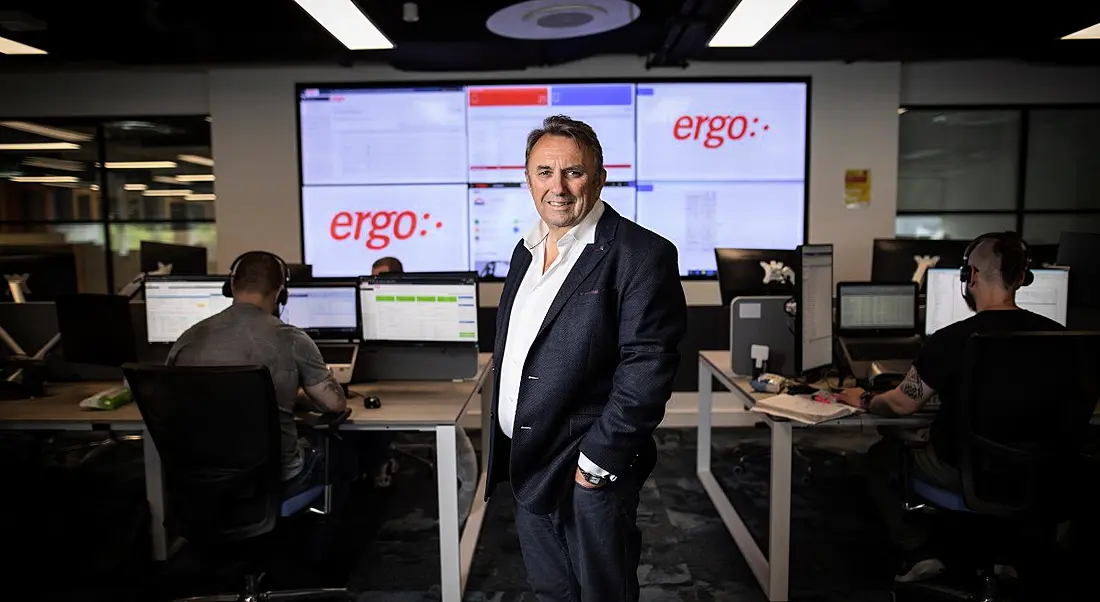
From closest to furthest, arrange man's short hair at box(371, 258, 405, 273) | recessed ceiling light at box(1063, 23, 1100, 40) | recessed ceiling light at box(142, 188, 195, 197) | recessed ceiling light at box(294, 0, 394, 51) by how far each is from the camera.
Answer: recessed ceiling light at box(294, 0, 394, 51), man's short hair at box(371, 258, 405, 273), recessed ceiling light at box(1063, 23, 1100, 40), recessed ceiling light at box(142, 188, 195, 197)

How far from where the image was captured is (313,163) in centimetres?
477

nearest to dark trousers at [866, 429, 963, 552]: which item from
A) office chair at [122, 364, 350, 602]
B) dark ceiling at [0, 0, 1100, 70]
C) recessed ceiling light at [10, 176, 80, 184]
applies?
office chair at [122, 364, 350, 602]

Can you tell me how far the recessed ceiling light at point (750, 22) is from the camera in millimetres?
3295

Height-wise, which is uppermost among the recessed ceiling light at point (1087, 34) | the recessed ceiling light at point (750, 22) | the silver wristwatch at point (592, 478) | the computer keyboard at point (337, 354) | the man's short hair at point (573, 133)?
the recessed ceiling light at point (1087, 34)

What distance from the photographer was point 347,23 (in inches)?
138

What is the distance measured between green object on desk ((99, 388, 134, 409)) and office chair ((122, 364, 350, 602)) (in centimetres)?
66

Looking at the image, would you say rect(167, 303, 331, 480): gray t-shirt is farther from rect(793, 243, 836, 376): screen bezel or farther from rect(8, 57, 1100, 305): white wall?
rect(8, 57, 1100, 305): white wall

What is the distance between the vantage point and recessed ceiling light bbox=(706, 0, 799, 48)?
10.8 feet

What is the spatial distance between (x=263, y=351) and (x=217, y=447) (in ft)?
1.08

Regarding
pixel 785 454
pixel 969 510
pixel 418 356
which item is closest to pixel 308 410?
pixel 418 356

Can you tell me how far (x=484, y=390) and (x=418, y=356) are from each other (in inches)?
21.6

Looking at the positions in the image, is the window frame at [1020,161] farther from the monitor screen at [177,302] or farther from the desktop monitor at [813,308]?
the monitor screen at [177,302]

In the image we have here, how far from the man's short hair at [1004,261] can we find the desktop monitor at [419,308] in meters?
1.83

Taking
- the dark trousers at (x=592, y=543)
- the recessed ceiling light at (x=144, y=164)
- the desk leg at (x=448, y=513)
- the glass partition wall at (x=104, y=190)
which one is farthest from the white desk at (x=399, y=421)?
the recessed ceiling light at (x=144, y=164)
